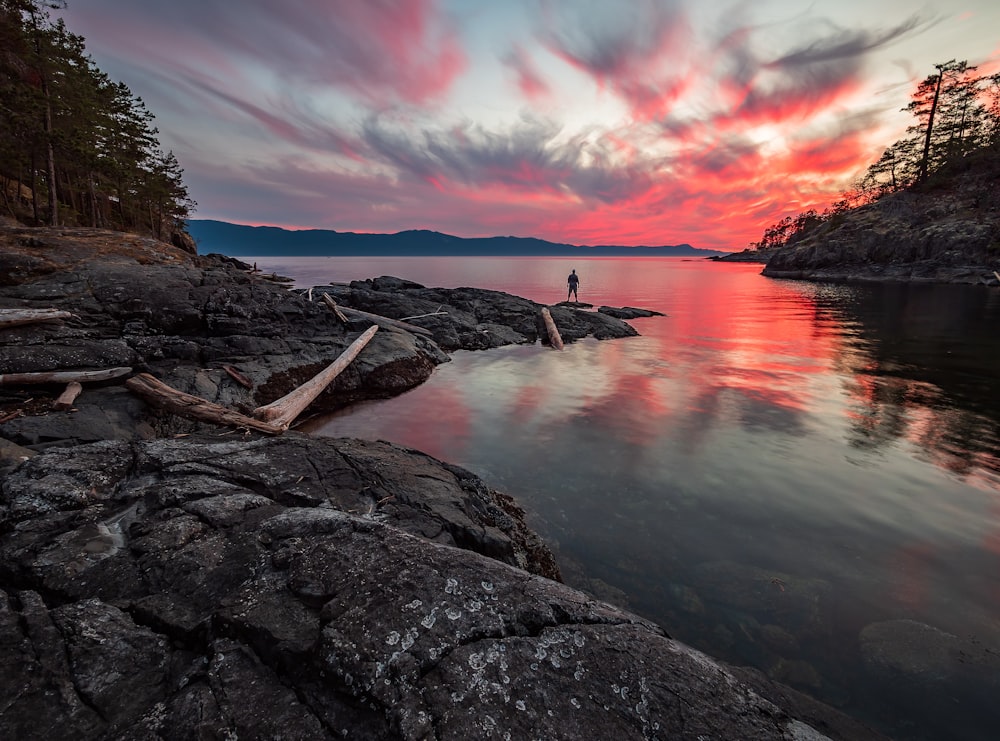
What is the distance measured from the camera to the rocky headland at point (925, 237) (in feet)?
183

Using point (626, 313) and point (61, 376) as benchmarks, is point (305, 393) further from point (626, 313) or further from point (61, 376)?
point (626, 313)

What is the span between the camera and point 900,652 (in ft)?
15.4

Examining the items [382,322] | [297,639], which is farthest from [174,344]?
[297,639]

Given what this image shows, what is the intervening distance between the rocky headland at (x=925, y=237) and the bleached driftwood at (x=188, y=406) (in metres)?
75.5

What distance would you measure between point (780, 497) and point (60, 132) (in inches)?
1710

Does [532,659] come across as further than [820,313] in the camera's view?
No

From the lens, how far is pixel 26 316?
987 centimetres

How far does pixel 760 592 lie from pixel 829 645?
880 mm

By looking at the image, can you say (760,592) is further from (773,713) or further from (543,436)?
(543,436)

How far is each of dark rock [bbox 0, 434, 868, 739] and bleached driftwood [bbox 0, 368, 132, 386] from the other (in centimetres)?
541

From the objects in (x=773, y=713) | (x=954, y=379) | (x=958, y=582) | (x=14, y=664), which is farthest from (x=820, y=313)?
(x=14, y=664)

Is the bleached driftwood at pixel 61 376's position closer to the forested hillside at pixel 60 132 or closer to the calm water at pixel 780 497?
the calm water at pixel 780 497

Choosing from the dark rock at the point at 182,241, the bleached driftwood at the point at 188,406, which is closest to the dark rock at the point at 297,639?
the bleached driftwood at the point at 188,406

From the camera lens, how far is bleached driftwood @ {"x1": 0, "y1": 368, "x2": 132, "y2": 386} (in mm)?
8197
